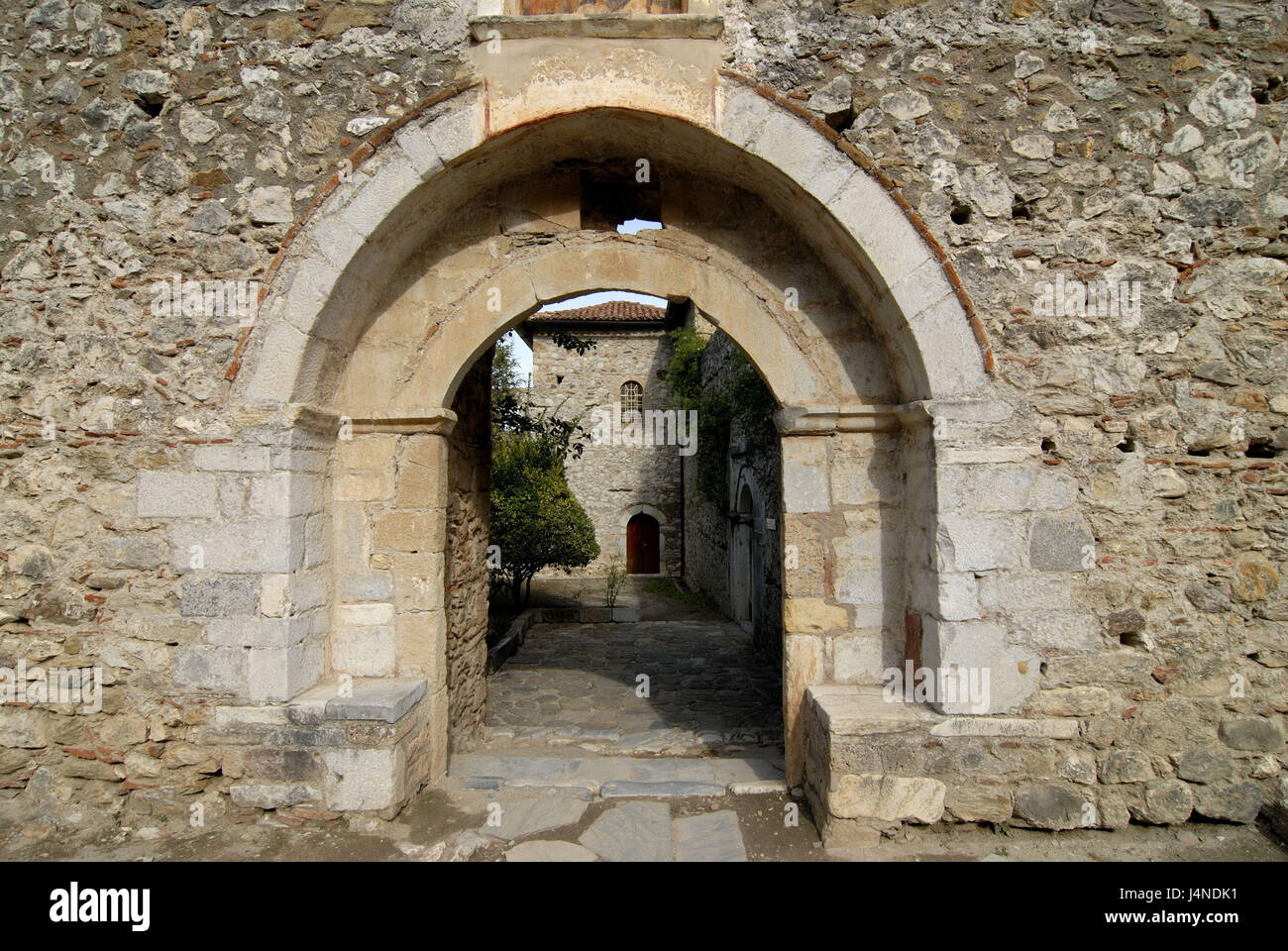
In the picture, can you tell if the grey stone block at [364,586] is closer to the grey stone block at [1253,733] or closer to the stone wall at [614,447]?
the grey stone block at [1253,733]

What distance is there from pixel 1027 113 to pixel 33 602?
535 centimetres

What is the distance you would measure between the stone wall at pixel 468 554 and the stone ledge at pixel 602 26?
81.6 inches

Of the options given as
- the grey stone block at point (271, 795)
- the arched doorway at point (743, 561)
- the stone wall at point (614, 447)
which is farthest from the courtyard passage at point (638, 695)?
the stone wall at point (614, 447)

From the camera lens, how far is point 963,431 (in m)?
3.25

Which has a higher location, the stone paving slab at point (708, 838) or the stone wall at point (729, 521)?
the stone wall at point (729, 521)

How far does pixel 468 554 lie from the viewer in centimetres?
483

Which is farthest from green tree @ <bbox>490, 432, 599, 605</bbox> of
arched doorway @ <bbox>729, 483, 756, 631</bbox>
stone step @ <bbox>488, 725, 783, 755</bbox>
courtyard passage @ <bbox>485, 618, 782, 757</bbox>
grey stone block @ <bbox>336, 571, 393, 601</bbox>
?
grey stone block @ <bbox>336, 571, 393, 601</bbox>

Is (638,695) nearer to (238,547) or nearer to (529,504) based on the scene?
(238,547)

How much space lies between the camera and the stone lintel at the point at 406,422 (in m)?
3.76

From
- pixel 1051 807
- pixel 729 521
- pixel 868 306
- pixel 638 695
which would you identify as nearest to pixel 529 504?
pixel 729 521

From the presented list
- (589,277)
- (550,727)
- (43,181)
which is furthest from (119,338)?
(550,727)

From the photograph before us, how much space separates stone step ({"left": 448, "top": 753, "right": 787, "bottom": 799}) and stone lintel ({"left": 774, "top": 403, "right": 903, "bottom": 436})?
1.95 m

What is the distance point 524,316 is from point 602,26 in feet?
4.97

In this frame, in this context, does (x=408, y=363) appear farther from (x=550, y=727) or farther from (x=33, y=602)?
(x=550, y=727)
